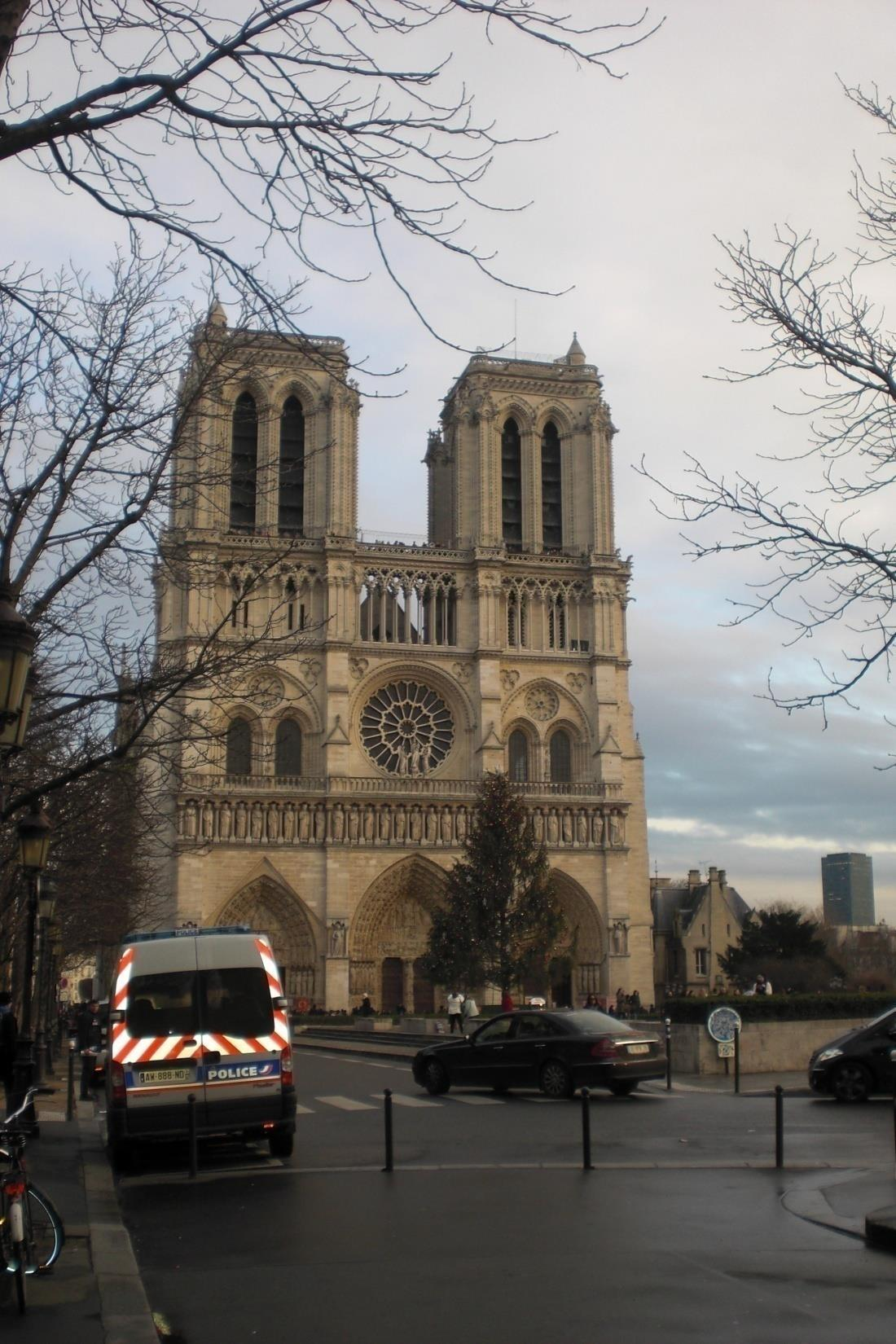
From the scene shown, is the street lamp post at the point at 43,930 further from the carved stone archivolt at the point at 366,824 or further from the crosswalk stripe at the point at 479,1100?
the carved stone archivolt at the point at 366,824

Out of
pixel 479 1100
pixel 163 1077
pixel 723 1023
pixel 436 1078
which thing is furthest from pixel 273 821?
pixel 163 1077

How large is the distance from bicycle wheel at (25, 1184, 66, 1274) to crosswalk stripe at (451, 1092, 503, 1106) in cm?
971

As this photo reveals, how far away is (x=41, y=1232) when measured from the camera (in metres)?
7.41

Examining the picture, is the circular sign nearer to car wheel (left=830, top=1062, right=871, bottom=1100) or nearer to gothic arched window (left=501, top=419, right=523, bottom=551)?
car wheel (left=830, top=1062, right=871, bottom=1100)

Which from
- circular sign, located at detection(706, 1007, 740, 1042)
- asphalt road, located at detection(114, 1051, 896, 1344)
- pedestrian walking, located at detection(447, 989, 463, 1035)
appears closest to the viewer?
asphalt road, located at detection(114, 1051, 896, 1344)

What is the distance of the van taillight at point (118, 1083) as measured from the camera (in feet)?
37.4

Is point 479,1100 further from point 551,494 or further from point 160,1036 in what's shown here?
point 551,494

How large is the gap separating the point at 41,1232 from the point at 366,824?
146ft

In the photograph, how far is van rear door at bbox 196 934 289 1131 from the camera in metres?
11.5

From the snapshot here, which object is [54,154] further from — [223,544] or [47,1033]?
[223,544]

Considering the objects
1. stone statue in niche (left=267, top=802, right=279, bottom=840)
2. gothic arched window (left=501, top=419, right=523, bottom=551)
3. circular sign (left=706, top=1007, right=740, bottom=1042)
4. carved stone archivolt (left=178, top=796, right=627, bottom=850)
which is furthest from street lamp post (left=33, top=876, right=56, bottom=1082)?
gothic arched window (left=501, top=419, right=523, bottom=551)

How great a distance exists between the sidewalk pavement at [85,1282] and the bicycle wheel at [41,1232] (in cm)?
9

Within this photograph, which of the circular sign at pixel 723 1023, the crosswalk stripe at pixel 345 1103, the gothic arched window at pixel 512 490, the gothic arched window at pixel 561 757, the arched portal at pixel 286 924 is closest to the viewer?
the crosswalk stripe at pixel 345 1103

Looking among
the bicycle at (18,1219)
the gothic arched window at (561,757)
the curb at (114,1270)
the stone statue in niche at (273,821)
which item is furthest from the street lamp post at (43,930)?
the gothic arched window at (561,757)
